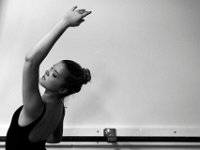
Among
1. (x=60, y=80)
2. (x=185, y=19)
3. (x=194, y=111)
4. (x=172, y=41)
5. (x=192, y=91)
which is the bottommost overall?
(x=194, y=111)

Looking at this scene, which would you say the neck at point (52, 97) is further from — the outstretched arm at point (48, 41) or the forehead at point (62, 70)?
the outstretched arm at point (48, 41)

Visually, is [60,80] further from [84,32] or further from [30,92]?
[84,32]

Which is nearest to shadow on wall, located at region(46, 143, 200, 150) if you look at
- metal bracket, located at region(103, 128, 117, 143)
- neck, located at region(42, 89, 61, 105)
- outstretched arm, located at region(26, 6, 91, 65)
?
metal bracket, located at region(103, 128, 117, 143)

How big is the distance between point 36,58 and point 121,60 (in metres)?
0.90

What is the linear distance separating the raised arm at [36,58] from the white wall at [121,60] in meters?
0.71

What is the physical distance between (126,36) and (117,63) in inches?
6.8

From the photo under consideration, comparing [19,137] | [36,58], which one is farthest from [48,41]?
[19,137]

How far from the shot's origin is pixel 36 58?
0.93 m

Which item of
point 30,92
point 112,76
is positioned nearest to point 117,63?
point 112,76

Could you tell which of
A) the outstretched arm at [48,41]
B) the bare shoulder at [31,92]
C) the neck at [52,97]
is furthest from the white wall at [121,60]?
the outstretched arm at [48,41]

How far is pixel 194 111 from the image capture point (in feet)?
5.86

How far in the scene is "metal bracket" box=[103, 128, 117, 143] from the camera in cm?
166

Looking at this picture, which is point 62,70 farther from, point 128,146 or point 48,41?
Result: point 128,146

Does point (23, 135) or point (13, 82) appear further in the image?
point (13, 82)
